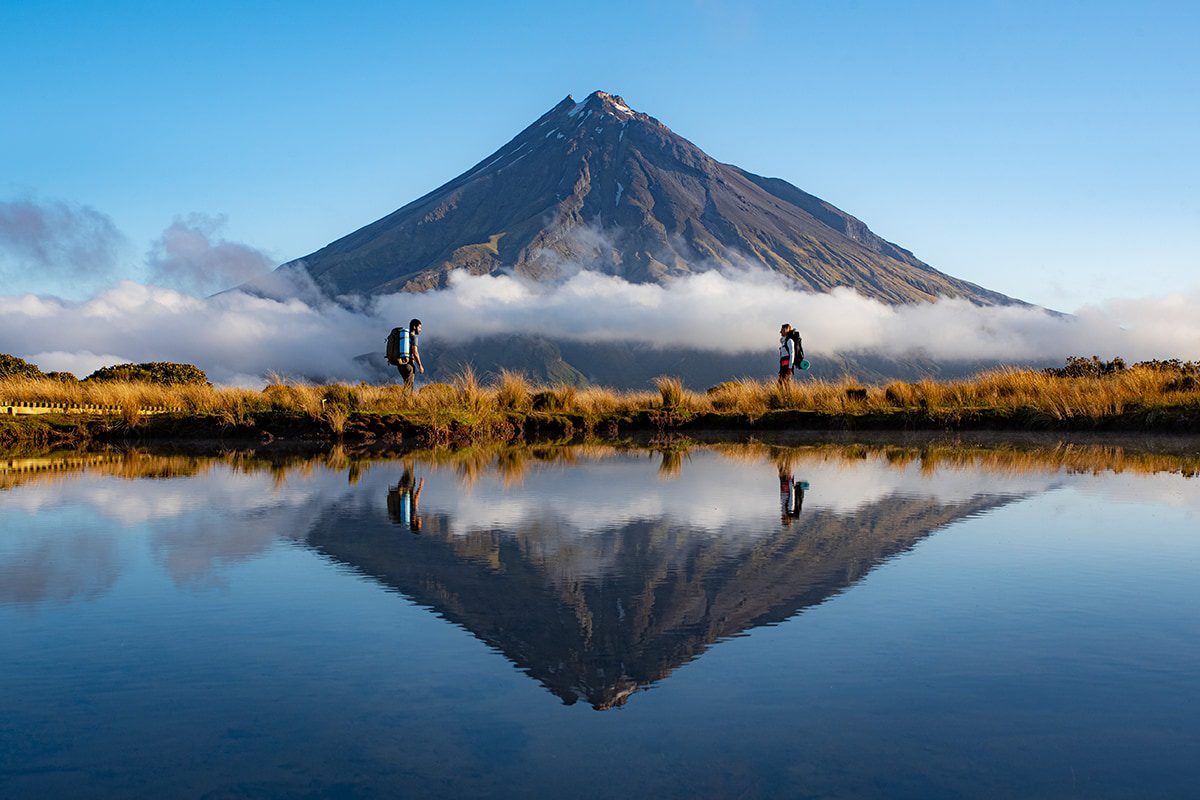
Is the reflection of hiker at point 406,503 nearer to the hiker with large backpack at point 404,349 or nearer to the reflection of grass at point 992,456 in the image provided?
the reflection of grass at point 992,456

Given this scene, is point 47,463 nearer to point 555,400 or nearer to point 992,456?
point 555,400

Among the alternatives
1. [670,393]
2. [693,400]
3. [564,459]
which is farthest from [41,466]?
[693,400]

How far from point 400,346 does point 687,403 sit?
17.7 feet

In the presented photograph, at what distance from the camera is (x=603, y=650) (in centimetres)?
350

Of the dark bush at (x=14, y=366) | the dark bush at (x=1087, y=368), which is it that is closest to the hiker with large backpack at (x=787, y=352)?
the dark bush at (x=1087, y=368)

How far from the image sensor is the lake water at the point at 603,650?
8.45ft

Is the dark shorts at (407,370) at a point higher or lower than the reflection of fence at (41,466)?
A: higher

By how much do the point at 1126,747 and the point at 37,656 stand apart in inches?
128

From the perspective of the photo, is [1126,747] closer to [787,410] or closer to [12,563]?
[12,563]

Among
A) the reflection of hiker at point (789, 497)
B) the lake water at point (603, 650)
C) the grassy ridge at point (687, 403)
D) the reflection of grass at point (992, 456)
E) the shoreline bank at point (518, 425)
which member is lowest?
the lake water at point (603, 650)

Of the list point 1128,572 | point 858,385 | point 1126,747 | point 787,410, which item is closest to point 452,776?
point 1126,747

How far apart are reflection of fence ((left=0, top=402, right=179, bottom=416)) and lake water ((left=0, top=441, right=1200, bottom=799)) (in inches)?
424

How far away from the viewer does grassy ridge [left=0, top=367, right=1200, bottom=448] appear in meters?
16.2

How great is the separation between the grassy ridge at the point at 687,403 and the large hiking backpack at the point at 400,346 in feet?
2.42
